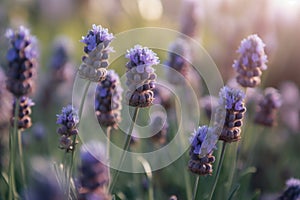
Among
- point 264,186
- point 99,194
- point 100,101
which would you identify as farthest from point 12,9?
point 99,194

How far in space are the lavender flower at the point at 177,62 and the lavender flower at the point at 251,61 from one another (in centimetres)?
97

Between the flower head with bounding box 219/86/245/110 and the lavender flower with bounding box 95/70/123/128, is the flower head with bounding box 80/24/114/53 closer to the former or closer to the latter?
the lavender flower with bounding box 95/70/123/128

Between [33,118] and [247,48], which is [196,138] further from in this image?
[33,118]

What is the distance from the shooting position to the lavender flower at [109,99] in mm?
3504

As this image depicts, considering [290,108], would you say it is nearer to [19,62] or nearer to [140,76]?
[140,76]

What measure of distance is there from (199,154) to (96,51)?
2.63 feet

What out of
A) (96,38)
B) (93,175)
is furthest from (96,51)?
(93,175)

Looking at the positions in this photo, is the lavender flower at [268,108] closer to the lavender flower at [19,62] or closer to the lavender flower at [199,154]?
the lavender flower at [199,154]

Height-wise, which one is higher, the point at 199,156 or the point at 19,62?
the point at 19,62

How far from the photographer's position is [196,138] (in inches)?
120

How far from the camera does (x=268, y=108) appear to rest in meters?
4.54

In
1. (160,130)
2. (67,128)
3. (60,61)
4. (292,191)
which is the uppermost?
(60,61)

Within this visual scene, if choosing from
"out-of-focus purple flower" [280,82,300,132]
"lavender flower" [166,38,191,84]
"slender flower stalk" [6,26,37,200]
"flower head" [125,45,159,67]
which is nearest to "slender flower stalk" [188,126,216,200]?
"flower head" [125,45,159,67]

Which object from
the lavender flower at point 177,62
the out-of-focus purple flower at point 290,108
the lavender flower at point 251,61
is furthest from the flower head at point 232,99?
the out-of-focus purple flower at point 290,108
